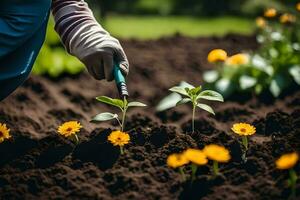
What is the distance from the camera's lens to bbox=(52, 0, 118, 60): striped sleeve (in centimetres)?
245

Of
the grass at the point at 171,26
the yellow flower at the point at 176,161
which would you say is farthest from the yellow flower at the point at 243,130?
the grass at the point at 171,26

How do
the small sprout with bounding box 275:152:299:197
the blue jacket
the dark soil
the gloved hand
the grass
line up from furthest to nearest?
the grass < the gloved hand < the blue jacket < the dark soil < the small sprout with bounding box 275:152:299:197

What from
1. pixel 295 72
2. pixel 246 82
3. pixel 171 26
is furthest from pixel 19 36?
pixel 171 26

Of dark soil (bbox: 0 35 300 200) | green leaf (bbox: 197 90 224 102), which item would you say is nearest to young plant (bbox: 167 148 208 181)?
dark soil (bbox: 0 35 300 200)

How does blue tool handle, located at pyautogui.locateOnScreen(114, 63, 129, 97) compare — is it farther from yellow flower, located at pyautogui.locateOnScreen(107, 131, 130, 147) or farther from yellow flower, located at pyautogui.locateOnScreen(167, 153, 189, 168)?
yellow flower, located at pyautogui.locateOnScreen(167, 153, 189, 168)

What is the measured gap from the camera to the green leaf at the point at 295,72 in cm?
352

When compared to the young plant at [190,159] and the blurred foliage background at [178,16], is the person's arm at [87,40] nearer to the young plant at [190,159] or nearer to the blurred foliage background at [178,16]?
the young plant at [190,159]

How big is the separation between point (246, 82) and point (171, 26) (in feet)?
8.22

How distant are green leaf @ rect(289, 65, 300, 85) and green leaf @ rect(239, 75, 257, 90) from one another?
0.81 feet

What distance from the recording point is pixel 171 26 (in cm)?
595

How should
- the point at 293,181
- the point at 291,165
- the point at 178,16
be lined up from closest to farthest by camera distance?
the point at 291,165
the point at 293,181
the point at 178,16

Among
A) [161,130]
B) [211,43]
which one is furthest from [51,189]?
[211,43]

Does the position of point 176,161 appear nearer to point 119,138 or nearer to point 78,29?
point 119,138

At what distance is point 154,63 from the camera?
4.40 m
